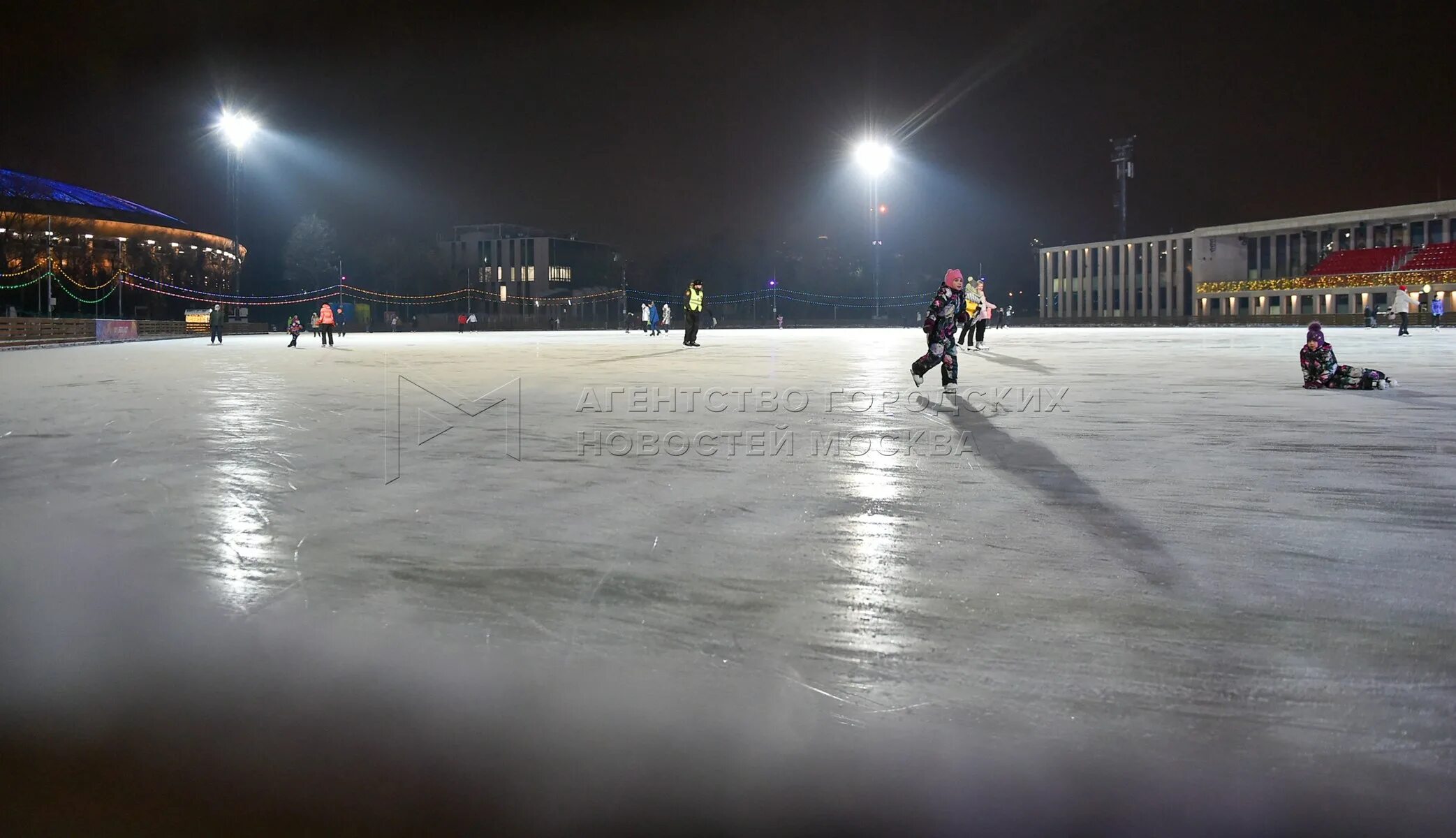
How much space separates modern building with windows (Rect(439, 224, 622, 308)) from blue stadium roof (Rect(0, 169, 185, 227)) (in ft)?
99.8

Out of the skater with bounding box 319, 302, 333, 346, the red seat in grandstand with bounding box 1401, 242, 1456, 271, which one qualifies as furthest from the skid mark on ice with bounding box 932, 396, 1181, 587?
the red seat in grandstand with bounding box 1401, 242, 1456, 271

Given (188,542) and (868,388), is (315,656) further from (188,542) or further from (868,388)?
(868,388)

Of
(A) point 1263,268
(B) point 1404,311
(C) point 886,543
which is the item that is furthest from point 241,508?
(A) point 1263,268

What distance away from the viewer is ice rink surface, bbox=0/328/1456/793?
8.58ft

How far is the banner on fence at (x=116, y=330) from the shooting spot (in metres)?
37.6

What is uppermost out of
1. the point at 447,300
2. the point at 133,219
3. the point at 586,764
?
the point at 133,219

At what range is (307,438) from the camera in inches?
306

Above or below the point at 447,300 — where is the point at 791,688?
below

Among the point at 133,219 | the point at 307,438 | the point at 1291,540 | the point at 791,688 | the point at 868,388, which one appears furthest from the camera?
the point at 133,219

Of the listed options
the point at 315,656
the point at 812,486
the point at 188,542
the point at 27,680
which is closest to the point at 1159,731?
the point at 315,656

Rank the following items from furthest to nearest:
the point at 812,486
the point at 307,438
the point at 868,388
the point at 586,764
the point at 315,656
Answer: the point at 868,388 → the point at 307,438 → the point at 812,486 → the point at 315,656 → the point at 586,764

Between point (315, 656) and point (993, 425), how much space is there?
6254 mm

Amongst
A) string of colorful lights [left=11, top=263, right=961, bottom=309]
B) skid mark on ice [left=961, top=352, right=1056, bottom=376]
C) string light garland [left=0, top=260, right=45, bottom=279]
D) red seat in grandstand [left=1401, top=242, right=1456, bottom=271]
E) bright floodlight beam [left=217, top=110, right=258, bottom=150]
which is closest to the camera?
skid mark on ice [left=961, top=352, right=1056, bottom=376]

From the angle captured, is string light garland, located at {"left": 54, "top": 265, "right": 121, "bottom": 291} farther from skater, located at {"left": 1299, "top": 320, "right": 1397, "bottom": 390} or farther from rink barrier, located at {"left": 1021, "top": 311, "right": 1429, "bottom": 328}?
rink barrier, located at {"left": 1021, "top": 311, "right": 1429, "bottom": 328}
